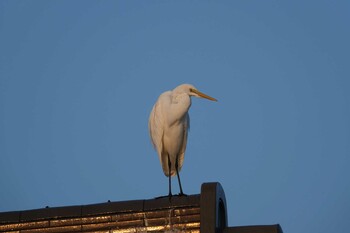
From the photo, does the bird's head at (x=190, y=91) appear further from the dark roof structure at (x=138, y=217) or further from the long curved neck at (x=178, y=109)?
the dark roof structure at (x=138, y=217)

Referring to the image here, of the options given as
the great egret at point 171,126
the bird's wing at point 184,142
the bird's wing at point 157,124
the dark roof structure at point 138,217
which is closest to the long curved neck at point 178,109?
Result: the great egret at point 171,126

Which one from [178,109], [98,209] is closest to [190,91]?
[178,109]

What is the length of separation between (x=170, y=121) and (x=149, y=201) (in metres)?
2.78

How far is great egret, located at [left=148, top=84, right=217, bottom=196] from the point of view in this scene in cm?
1616

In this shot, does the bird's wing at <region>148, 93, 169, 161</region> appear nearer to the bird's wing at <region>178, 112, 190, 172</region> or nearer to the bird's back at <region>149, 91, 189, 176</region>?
the bird's back at <region>149, 91, 189, 176</region>

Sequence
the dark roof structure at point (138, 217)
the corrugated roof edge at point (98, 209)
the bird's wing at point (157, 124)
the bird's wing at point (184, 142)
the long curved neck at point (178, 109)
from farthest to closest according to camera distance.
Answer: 1. the bird's wing at point (184, 142)
2. the bird's wing at point (157, 124)
3. the long curved neck at point (178, 109)
4. the corrugated roof edge at point (98, 209)
5. the dark roof structure at point (138, 217)

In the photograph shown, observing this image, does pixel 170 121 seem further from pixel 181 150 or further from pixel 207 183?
pixel 207 183

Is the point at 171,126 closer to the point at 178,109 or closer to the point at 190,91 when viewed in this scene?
the point at 178,109

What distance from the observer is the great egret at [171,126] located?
16.2 m

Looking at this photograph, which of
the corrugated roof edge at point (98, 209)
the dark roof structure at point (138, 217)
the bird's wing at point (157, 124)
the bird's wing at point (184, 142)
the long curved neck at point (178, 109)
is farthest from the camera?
the bird's wing at point (184, 142)

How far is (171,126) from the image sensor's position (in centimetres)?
1620

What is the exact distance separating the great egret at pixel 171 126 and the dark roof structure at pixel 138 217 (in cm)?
257

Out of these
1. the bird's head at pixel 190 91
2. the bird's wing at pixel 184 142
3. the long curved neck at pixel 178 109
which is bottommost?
the bird's wing at pixel 184 142

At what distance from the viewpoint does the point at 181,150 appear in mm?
16484
